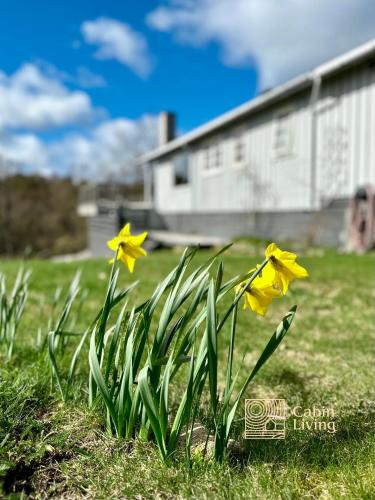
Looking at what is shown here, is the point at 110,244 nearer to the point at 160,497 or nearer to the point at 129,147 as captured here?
the point at 160,497

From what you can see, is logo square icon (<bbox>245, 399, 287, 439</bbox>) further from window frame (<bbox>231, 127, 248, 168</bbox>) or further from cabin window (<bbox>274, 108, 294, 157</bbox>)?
window frame (<bbox>231, 127, 248, 168</bbox>)

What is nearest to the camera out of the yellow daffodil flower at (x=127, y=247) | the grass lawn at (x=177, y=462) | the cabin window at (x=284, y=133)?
the grass lawn at (x=177, y=462)

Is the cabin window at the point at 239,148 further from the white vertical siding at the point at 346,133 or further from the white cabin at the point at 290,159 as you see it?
the white vertical siding at the point at 346,133

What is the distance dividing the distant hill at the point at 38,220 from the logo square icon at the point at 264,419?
29.0 m

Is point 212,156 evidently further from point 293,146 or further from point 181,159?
point 293,146

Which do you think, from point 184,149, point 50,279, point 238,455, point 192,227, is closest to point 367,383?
point 238,455

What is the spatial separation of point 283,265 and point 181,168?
16703mm

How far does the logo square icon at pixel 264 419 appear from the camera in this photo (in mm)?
1549

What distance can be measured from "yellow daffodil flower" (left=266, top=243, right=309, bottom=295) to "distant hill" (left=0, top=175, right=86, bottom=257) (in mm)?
29499

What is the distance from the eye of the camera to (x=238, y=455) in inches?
55.1

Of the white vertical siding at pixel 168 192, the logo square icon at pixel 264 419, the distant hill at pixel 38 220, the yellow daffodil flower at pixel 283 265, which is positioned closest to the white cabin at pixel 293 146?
the white vertical siding at pixel 168 192

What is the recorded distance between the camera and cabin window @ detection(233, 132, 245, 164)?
13141mm

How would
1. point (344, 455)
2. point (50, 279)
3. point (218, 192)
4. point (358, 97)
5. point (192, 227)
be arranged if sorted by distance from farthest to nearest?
point (192, 227) → point (218, 192) → point (358, 97) → point (50, 279) → point (344, 455)

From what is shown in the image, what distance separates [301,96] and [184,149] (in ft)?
23.9
